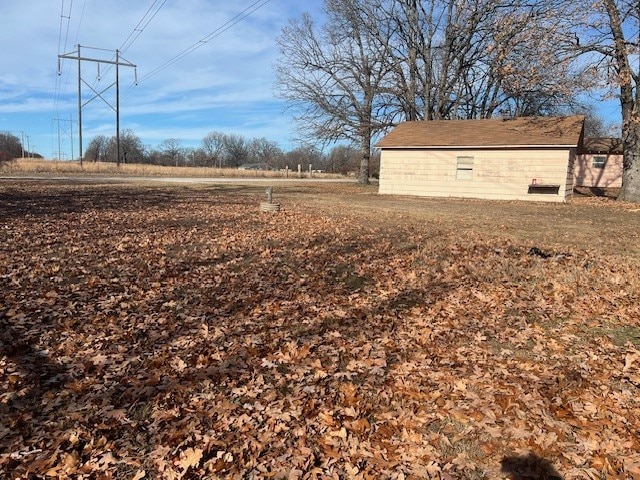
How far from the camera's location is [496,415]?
3324 millimetres

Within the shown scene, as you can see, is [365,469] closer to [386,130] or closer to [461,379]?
[461,379]

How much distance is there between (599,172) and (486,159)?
16.6 m

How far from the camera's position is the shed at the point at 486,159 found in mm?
20766

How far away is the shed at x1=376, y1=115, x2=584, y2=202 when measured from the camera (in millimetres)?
20766

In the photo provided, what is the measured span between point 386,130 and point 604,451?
29.9 meters

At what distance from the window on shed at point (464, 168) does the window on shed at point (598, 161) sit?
16.7 m

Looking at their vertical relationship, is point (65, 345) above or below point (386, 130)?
below

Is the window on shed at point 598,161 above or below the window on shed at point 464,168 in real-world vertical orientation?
above

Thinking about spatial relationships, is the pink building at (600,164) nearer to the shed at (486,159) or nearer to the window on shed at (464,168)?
the shed at (486,159)

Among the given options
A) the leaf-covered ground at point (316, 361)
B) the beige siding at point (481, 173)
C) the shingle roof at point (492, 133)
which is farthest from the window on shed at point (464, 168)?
the leaf-covered ground at point (316, 361)

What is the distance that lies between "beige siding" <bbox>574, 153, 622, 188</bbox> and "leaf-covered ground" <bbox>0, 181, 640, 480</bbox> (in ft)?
93.5

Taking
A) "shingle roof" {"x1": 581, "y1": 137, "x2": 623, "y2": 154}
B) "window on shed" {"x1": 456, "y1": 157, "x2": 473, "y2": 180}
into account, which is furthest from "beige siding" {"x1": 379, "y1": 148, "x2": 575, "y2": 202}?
"shingle roof" {"x1": 581, "y1": 137, "x2": 623, "y2": 154}

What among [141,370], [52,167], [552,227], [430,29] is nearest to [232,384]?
[141,370]

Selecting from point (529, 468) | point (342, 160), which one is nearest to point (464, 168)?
point (529, 468)
